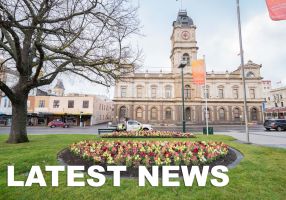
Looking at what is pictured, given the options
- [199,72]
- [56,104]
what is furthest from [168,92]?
[199,72]

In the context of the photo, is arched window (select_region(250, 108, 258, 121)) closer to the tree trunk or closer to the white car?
the white car

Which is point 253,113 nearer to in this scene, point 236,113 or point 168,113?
point 236,113

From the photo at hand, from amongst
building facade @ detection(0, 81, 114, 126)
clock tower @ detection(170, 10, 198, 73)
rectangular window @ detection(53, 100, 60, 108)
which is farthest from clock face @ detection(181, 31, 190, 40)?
rectangular window @ detection(53, 100, 60, 108)

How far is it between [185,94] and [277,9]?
47.9 meters

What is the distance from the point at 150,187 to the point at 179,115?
50.7 meters

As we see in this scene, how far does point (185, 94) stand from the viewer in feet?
185

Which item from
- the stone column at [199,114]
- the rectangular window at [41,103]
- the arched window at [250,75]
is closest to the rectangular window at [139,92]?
the stone column at [199,114]

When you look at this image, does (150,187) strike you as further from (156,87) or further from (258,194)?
(156,87)

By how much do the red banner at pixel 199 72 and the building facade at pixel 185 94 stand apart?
3401 cm

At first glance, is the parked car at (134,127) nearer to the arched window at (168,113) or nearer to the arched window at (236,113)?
the arched window at (168,113)

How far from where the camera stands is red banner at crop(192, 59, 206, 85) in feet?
68.2

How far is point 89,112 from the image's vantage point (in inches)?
2082

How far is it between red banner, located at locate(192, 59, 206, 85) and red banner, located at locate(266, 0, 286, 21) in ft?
38.3

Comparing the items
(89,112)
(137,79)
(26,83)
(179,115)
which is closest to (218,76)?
(179,115)
